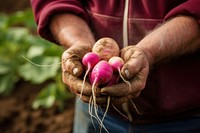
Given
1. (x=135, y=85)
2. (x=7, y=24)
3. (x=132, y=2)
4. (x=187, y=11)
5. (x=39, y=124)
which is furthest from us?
(x=7, y=24)

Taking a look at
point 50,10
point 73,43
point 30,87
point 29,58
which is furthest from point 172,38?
point 30,87

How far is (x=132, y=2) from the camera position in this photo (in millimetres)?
1563

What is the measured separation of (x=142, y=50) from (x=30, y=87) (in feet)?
7.09

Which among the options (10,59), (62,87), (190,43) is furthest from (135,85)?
(10,59)

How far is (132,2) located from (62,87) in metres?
→ 1.50

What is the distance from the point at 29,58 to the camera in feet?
9.65

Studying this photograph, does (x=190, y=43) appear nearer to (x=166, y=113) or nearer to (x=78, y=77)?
(x=166, y=113)

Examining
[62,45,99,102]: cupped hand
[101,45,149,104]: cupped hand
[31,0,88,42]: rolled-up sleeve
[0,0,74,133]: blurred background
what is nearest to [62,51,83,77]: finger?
[62,45,99,102]: cupped hand

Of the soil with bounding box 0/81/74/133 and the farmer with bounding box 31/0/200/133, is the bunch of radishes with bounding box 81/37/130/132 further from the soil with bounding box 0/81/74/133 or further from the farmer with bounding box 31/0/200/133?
the soil with bounding box 0/81/74/133

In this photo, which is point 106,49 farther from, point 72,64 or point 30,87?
point 30,87

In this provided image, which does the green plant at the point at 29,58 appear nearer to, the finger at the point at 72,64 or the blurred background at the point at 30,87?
the blurred background at the point at 30,87

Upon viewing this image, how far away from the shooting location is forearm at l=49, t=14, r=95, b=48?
1.56 meters

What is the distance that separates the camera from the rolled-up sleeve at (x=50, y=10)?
5.45ft

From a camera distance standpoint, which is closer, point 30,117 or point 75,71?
point 75,71
